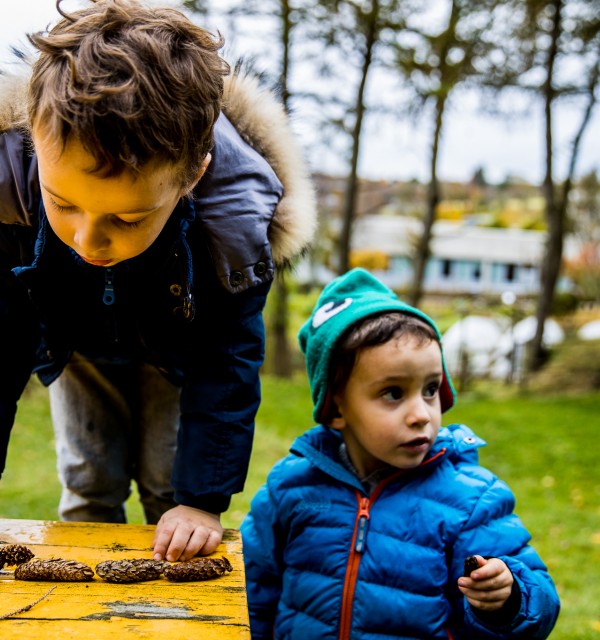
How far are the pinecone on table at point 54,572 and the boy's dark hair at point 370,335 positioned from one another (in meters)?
0.84

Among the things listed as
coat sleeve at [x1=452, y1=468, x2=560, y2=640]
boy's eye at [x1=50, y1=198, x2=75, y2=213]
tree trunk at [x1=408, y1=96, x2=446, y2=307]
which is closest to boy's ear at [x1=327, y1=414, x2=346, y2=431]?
coat sleeve at [x1=452, y1=468, x2=560, y2=640]

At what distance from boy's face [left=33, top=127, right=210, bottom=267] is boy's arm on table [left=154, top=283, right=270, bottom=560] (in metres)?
0.41

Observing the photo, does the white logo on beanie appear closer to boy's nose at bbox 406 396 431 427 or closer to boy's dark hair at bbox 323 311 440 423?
boy's dark hair at bbox 323 311 440 423

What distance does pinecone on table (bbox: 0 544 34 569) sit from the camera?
1.51 m

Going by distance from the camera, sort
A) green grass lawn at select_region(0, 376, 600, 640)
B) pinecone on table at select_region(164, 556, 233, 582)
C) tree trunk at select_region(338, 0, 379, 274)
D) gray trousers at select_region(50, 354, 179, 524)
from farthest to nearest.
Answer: tree trunk at select_region(338, 0, 379, 274) < green grass lawn at select_region(0, 376, 600, 640) < gray trousers at select_region(50, 354, 179, 524) < pinecone on table at select_region(164, 556, 233, 582)

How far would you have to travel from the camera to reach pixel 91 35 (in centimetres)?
142

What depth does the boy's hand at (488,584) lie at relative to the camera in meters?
1.65

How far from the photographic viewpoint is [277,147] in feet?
6.61

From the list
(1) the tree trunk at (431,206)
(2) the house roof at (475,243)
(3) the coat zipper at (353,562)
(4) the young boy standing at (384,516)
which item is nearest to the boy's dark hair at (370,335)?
(4) the young boy standing at (384,516)

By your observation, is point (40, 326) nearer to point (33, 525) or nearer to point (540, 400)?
point (33, 525)

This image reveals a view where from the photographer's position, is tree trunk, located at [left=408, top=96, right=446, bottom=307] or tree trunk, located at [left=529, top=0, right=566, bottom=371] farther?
tree trunk, located at [left=408, top=96, right=446, bottom=307]

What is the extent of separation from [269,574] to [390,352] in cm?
67

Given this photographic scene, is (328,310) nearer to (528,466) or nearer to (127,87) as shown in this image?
(127,87)

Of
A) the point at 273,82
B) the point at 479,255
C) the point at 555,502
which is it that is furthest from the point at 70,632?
the point at 479,255
